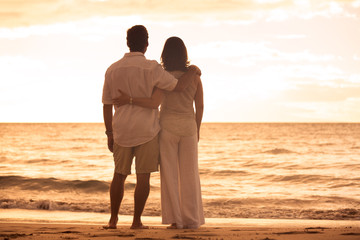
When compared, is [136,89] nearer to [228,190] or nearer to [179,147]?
[179,147]

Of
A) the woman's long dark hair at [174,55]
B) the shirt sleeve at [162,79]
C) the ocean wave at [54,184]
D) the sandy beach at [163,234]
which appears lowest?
the ocean wave at [54,184]

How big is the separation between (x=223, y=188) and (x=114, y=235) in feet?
25.1

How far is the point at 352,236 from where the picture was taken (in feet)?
13.5

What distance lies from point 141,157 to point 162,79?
71 centimetres

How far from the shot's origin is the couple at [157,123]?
4.23 metres

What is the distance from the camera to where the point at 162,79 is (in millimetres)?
4191

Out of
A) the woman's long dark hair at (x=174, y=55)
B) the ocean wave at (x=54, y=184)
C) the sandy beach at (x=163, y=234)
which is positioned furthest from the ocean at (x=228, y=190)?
the woman's long dark hair at (x=174, y=55)

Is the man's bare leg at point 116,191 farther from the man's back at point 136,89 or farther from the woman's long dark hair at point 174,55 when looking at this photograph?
the woman's long dark hair at point 174,55

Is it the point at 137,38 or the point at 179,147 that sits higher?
the point at 137,38

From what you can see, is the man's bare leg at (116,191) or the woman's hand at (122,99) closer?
the woman's hand at (122,99)

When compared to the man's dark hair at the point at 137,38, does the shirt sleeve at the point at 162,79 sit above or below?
below

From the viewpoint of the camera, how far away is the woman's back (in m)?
4.34

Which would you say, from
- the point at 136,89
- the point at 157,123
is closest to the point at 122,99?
the point at 136,89

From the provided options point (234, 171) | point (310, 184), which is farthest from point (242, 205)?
point (234, 171)
